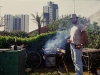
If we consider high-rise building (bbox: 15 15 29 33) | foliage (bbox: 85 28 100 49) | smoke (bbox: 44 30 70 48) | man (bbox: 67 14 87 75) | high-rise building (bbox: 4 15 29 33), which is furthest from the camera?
high-rise building (bbox: 15 15 29 33)

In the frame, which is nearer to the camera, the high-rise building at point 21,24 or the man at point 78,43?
the man at point 78,43

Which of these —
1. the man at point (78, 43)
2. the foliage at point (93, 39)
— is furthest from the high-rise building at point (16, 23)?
the man at point (78, 43)

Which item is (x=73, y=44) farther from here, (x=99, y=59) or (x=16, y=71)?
(x=99, y=59)

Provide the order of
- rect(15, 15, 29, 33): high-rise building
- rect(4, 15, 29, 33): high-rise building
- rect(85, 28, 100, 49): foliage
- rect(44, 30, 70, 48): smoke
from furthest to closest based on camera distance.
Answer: rect(15, 15, 29, 33): high-rise building, rect(4, 15, 29, 33): high-rise building, rect(44, 30, 70, 48): smoke, rect(85, 28, 100, 49): foliage

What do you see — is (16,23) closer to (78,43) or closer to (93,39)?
(93,39)

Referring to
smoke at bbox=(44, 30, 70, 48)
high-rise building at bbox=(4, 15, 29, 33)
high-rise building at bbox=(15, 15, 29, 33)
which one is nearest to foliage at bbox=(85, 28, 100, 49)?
smoke at bbox=(44, 30, 70, 48)

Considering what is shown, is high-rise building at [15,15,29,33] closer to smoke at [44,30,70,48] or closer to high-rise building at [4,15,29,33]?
high-rise building at [4,15,29,33]

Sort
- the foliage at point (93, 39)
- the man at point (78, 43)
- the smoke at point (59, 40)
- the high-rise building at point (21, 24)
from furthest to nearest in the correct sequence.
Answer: the high-rise building at point (21, 24) → the smoke at point (59, 40) → the foliage at point (93, 39) → the man at point (78, 43)

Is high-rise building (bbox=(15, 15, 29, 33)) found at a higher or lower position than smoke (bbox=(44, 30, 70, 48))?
higher

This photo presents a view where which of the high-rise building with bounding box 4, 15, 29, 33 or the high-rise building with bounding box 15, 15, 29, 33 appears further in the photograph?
the high-rise building with bounding box 15, 15, 29, 33

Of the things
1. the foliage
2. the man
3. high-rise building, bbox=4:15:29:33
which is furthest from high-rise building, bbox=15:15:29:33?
the man

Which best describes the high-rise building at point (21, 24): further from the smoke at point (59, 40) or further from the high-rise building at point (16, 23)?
the smoke at point (59, 40)

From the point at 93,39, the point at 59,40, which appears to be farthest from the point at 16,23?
the point at 93,39

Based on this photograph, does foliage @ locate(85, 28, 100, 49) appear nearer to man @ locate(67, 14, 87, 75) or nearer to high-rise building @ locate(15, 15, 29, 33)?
man @ locate(67, 14, 87, 75)
